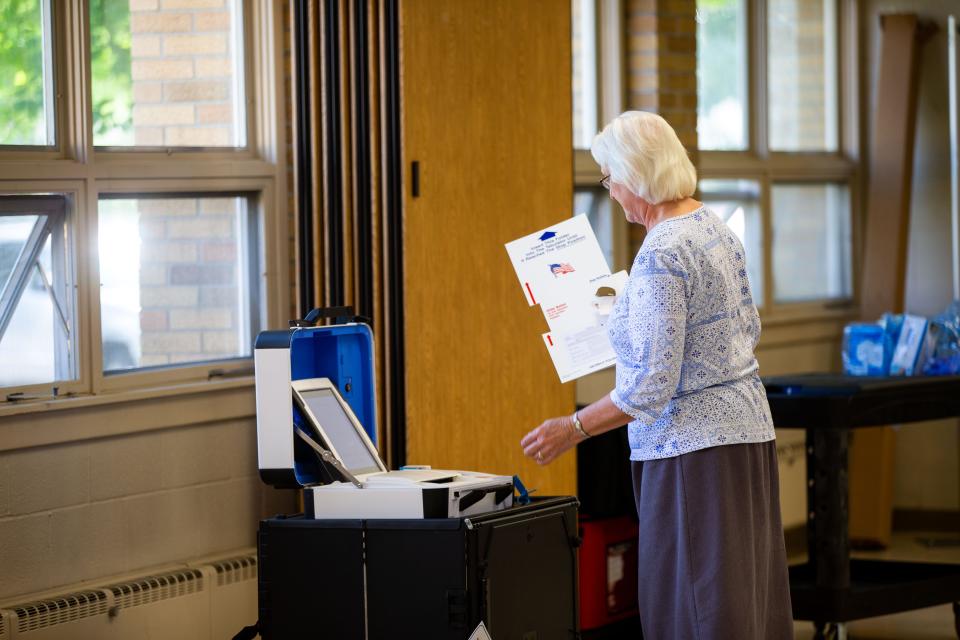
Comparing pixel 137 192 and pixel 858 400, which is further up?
pixel 137 192

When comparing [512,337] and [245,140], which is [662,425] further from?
Answer: [245,140]

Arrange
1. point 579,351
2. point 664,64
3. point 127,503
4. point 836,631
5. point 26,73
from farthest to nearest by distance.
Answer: point 664,64
point 836,631
point 127,503
point 26,73
point 579,351

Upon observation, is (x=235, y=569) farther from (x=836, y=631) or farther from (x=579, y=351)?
(x=836, y=631)

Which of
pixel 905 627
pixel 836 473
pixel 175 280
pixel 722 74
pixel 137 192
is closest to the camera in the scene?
pixel 137 192

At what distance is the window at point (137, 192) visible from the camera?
11.1 ft

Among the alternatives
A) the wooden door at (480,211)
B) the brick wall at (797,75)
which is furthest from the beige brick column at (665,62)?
the wooden door at (480,211)

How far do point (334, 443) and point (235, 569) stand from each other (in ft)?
2.98

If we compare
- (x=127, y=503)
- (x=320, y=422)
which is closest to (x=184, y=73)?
(x=127, y=503)

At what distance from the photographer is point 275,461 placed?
2859 millimetres

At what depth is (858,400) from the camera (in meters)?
4.13

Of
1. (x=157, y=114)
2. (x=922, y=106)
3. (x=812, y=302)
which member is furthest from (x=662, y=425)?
(x=922, y=106)

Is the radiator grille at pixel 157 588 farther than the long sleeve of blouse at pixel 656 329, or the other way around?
the radiator grille at pixel 157 588

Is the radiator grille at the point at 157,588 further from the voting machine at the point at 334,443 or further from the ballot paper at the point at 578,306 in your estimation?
the ballot paper at the point at 578,306

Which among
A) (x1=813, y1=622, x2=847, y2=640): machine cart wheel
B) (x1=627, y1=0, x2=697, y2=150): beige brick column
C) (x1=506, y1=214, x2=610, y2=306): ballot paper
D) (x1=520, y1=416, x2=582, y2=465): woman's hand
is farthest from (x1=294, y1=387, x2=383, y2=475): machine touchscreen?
(x1=627, y1=0, x2=697, y2=150): beige brick column
